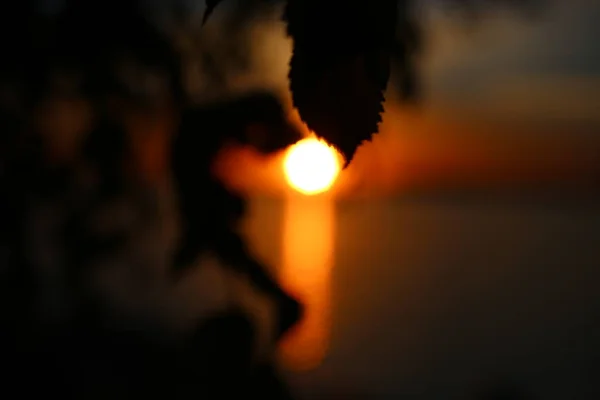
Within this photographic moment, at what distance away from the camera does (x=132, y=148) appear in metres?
2.07

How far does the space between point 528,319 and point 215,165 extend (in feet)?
29.4

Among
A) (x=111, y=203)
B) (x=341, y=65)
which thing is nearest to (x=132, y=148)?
(x=111, y=203)

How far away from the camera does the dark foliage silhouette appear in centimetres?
54

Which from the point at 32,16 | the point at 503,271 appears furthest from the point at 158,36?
the point at 503,271

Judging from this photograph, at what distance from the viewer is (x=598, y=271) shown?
9.97 m

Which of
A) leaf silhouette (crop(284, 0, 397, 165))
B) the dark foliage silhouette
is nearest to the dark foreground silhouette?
the dark foliage silhouette

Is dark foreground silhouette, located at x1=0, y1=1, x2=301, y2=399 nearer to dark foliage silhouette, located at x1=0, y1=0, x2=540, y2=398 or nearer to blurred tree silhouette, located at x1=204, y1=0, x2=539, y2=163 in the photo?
dark foliage silhouette, located at x1=0, y1=0, x2=540, y2=398

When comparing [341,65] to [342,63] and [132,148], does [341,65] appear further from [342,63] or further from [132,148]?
[132,148]

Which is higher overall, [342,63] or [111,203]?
[111,203]

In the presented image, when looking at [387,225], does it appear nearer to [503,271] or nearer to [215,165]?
[503,271]

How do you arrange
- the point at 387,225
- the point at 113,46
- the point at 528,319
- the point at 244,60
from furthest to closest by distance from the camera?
the point at 387,225, the point at 528,319, the point at 244,60, the point at 113,46

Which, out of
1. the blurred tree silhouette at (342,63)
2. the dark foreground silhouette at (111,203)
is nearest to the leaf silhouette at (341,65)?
the blurred tree silhouette at (342,63)

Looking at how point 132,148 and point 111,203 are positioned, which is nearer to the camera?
point 132,148

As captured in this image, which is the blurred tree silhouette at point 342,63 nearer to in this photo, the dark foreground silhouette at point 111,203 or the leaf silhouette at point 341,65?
the leaf silhouette at point 341,65
